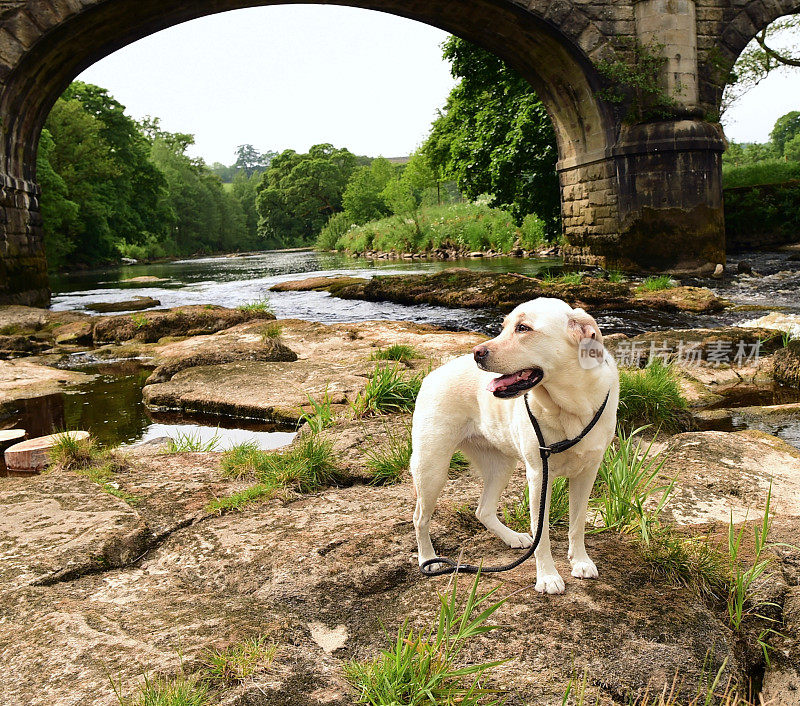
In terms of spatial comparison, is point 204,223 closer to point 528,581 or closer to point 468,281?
point 468,281

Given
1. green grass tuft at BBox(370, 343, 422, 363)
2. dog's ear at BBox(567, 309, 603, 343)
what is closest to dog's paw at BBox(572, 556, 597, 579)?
dog's ear at BBox(567, 309, 603, 343)

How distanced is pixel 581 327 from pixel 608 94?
13.7 meters

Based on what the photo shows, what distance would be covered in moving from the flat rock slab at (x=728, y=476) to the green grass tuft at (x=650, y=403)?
0.68m

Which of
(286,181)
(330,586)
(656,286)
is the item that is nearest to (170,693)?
(330,586)

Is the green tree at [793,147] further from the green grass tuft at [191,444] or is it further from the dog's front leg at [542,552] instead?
the dog's front leg at [542,552]

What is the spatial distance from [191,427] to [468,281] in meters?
8.12

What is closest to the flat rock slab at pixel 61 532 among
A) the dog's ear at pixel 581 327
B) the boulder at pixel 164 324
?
the dog's ear at pixel 581 327

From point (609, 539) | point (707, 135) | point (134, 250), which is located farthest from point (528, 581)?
point (134, 250)

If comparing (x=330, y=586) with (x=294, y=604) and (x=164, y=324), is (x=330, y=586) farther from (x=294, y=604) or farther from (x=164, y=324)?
(x=164, y=324)

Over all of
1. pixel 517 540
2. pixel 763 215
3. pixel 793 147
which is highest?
pixel 793 147

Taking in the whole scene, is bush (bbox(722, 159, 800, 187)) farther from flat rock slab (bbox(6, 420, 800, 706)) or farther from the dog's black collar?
the dog's black collar

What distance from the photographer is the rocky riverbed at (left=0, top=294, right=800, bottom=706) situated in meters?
1.90

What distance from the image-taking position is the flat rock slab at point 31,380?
643cm

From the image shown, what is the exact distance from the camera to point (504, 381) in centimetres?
202
